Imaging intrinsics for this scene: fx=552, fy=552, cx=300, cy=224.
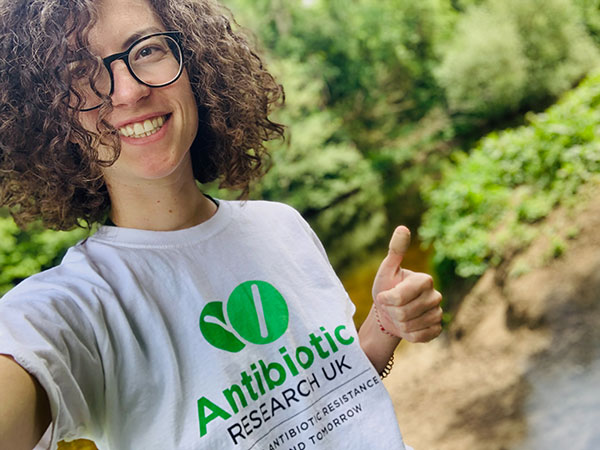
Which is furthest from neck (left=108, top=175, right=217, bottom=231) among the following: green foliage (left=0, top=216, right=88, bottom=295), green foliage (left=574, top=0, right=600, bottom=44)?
green foliage (left=574, top=0, right=600, bottom=44)

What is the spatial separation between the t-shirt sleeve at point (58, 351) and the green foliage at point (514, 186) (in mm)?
3864

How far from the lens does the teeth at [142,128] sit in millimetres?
868

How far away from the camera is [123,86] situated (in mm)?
842

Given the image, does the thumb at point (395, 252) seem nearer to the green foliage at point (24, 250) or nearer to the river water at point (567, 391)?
the river water at point (567, 391)

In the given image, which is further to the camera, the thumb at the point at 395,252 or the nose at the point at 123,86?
the thumb at the point at 395,252

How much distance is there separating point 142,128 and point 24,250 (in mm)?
6271

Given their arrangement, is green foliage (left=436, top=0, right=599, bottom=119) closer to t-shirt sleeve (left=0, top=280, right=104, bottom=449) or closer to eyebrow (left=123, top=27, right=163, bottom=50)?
eyebrow (left=123, top=27, right=163, bottom=50)

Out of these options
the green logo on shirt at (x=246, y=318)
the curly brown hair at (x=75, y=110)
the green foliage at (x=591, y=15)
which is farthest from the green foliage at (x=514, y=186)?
the green foliage at (x=591, y=15)

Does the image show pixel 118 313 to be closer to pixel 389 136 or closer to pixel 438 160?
pixel 438 160

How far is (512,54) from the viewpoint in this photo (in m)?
11.4

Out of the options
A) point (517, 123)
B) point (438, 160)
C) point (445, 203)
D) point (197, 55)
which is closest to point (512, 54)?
point (517, 123)

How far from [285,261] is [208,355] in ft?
0.81

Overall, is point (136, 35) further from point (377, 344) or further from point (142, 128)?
point (377, 344)

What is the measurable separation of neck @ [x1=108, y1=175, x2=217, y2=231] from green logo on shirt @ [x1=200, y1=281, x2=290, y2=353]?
0.53 ft
